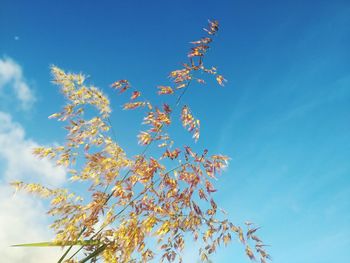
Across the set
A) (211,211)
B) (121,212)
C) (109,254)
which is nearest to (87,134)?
(121,212)

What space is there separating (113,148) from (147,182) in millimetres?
604

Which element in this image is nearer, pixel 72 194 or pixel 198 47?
pixel 72 194

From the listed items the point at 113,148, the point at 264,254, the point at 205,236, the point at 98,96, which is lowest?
the point at 264,254

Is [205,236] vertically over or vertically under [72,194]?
under

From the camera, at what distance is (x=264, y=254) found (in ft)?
14.0

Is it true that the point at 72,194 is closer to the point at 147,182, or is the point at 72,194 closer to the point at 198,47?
the point at 147,182

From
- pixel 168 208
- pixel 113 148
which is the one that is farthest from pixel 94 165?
pixel 168 208

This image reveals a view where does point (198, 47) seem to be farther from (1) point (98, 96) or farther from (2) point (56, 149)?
(2) point (56, 149)

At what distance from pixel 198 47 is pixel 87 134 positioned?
65.8 inches

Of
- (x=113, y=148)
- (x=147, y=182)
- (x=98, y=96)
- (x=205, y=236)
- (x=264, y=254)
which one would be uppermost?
(x=98, y=96)

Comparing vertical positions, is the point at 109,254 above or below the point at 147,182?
below

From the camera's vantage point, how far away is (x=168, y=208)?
4352mm

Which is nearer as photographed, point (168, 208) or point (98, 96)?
point (168, 208)

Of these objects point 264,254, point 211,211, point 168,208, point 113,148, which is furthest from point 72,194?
point 264,254
